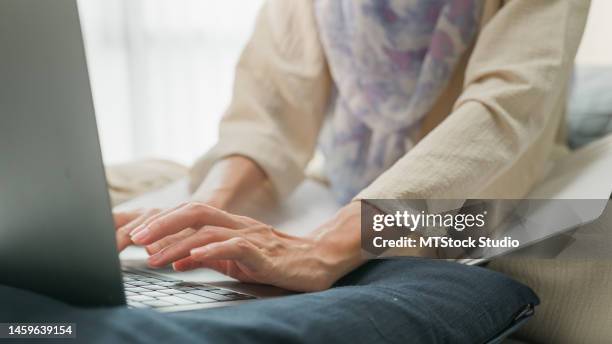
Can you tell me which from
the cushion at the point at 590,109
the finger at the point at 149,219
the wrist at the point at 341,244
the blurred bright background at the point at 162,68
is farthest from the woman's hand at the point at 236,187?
the blurred bright background at the point at 162,68

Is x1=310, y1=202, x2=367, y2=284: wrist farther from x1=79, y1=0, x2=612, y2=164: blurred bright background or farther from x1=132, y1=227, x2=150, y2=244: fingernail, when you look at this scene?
x1=79, y1=0, x2=612, y2=164: blurred bright background

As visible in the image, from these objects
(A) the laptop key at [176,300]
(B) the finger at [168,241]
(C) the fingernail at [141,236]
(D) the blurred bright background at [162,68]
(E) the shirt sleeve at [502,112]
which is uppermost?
(E) the shirt sleeve at [502,112]

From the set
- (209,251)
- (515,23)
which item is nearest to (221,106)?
(515,23)

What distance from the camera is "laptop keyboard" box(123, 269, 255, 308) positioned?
0.65 metres

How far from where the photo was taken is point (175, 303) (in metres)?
0.64

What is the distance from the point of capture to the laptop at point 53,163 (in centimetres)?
50

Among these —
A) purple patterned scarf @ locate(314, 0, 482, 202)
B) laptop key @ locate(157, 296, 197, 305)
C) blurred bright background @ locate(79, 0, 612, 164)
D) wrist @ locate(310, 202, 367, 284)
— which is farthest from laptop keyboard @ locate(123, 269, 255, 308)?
blurred bright background @ locate(79, 0, 612, 164)

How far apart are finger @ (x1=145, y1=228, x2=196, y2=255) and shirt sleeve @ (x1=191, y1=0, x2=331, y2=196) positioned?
0.37 meters

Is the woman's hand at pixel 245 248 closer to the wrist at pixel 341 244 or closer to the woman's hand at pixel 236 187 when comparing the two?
the wrist at pixel 341 244

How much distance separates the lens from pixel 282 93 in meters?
1.19

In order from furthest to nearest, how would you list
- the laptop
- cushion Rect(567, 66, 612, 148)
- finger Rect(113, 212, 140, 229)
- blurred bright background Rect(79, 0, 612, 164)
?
blurred bright background Rect(79, 0, 612, 164) < cushion Rect(567, 66, 612, 148) < finger Rect(113, 212, 140, 229) < the laptop

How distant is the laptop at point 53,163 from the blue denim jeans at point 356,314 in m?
0.03

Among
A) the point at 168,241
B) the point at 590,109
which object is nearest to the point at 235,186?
the point at 168,241

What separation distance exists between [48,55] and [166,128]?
2174mm
